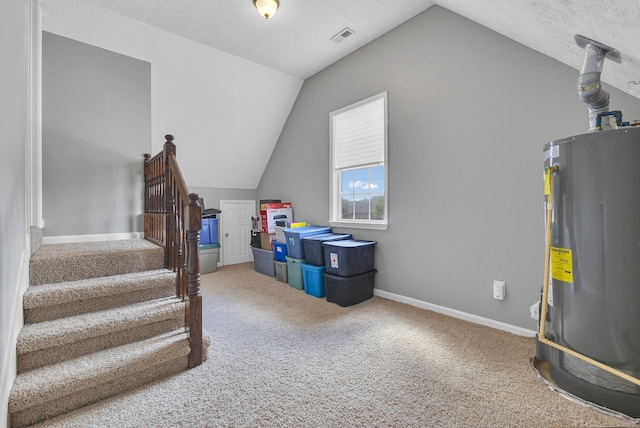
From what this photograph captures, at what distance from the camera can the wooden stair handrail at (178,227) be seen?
1.81 meters

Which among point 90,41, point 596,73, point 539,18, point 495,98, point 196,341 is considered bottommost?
point 196,341

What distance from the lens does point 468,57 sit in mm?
2510

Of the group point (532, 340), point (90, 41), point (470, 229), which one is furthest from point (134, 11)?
point (532, 340)

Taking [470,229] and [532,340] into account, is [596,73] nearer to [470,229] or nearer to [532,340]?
[470,229]

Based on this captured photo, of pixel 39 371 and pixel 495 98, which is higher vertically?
pixel 495 98

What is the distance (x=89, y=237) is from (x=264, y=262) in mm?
2171

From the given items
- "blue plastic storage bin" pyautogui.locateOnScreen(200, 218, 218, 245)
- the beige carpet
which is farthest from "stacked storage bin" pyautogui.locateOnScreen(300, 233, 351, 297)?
"blue plastic storage bin" pyautogui.locateOnScreen(200, 218, 218, 245)

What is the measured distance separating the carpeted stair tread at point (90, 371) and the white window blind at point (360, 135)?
2661 millimetres

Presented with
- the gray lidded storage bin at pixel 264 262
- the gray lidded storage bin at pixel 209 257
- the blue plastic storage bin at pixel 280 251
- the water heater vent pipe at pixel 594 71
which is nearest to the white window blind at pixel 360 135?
the blue plastic storage bin at pixel 280 251

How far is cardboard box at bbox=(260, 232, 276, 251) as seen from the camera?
4.32 metres

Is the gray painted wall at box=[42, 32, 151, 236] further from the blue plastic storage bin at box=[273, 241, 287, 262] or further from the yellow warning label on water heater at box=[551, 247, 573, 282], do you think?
the yellow warning label on water heater at box=[551, 247, 573, 282]

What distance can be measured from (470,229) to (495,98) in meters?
1.13

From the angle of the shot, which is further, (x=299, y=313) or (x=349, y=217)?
(x=349, y=217)

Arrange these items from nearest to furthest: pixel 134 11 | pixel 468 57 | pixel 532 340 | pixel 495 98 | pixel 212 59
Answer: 1. pixel 532 340
2. pixel 495 98
3. pixel 468 57
4. pixel 134 11
5. pixel 212 59
